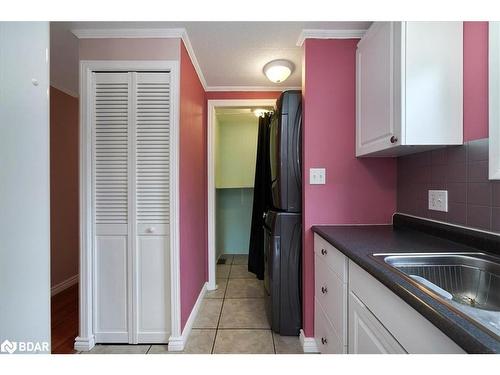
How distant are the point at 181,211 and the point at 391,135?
1403mm

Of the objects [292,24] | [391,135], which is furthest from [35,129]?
[292,24]

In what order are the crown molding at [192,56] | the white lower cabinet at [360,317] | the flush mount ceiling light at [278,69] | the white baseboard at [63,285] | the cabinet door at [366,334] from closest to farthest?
1. the white lower cabinet at [360,317]
2. the cabinet door at [366,334]
3. the crown molding at [192,56]
4. the flush mount ceiling light at [278,69]
5. the white baseboard at [63,285]

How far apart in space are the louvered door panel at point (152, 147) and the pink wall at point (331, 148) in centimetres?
98

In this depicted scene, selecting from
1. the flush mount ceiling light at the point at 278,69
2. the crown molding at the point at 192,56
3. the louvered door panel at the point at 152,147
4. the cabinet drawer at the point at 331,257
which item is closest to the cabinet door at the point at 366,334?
the cabinet drawer at the point at 331,257

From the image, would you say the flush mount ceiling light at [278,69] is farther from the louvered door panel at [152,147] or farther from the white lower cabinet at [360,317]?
the white lower cabinet at [360,317]

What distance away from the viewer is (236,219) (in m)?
3.74

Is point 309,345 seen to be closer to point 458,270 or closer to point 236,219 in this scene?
point 458,270

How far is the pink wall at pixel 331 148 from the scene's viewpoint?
1.57 meters

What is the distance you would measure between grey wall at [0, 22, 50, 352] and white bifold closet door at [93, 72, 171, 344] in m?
1.01

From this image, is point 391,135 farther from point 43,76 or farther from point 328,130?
point 43,76

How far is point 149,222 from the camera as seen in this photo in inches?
62.6

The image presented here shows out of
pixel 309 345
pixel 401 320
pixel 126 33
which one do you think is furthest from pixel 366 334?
pixel 126 33

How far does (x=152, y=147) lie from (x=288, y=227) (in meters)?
1.13

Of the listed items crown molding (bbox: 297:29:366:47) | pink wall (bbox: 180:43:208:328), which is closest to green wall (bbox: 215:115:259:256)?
pink wall (bbox: 180:43:208:328)
